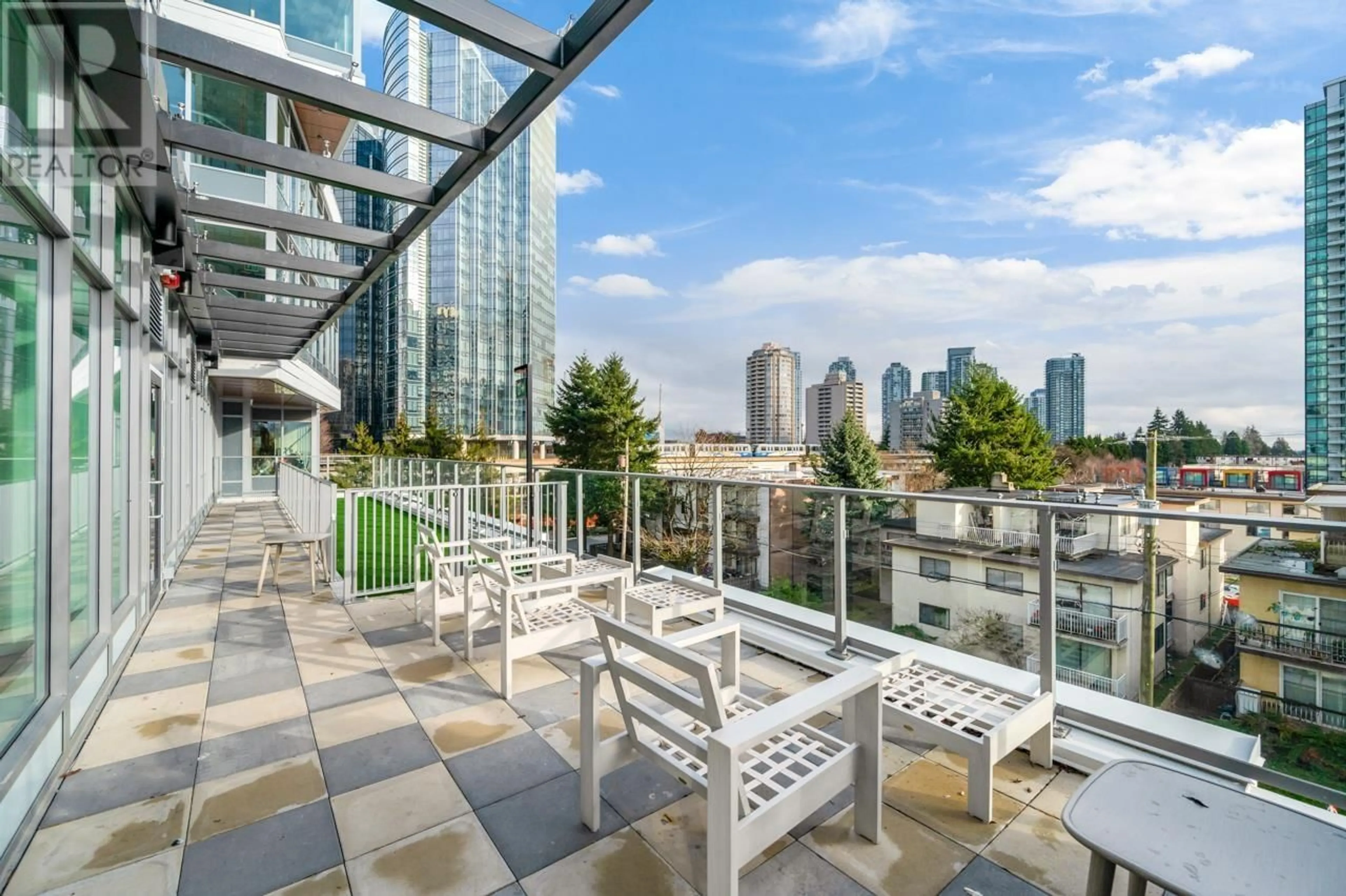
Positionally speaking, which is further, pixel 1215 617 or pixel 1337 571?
pixel 1215 617

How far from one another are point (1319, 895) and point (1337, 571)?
1669 millimetres

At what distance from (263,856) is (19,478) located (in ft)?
5.47

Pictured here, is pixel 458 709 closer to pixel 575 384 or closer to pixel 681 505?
pixel 681 505

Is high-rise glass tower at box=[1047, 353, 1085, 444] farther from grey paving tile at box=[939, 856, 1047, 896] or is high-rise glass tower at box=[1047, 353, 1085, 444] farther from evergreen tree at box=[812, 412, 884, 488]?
grey paving tile at box=[939, 856, 1047, 896]

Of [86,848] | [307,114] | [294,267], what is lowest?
[86,848]

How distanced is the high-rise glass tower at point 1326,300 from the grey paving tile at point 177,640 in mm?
39419

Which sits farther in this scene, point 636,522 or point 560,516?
point 560,516

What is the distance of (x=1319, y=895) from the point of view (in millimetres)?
1070

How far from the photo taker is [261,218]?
455 cm

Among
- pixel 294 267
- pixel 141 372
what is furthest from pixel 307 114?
pixel 141 372

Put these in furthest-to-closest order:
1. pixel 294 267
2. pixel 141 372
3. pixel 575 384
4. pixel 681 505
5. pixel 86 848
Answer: pixel 575 384 < pixel 681 505 < pixel 294 267 < pixel 141 372 < pixel 86 848

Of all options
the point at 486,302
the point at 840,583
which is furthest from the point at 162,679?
the point at 486,302

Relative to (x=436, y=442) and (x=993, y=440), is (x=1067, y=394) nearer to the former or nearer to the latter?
(x=993, y=440)

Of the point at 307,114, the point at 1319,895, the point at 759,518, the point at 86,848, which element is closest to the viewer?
the point at 1319,895
